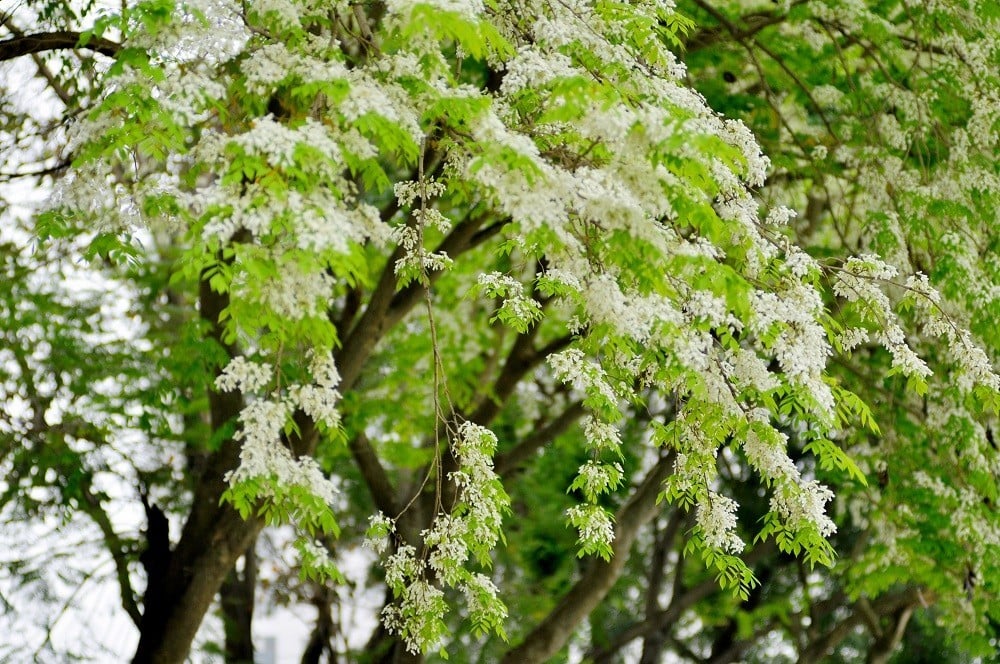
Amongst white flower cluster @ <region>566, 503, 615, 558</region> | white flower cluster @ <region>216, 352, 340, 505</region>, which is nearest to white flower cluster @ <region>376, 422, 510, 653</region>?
white flower cluster @ <region>566, 503, 615, 558</region>

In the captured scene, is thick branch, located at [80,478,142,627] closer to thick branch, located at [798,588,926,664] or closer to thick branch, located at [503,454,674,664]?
thick branch, located at [503,454,674,664]

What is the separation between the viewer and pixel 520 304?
494cm

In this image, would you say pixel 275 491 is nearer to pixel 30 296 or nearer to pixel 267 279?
pixel 267 279

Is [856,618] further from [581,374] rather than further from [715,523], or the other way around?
[581,374]

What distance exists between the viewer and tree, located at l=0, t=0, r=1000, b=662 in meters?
4.23

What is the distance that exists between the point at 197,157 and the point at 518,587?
905 cm

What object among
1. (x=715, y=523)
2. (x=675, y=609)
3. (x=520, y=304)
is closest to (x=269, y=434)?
(x=520, y=304)

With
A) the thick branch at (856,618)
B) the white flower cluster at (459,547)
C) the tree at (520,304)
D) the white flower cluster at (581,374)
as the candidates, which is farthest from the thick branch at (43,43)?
the thick branch at (856,618)

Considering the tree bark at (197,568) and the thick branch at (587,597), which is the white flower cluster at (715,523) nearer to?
the tree bark at (197,568)

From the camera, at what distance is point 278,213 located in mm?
3809

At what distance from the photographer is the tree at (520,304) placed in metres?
4.23

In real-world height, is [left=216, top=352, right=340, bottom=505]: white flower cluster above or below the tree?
below

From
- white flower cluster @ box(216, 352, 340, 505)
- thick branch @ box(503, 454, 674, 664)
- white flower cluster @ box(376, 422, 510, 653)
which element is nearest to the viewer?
white flower cluster @ box(216, 352, 340, 505)

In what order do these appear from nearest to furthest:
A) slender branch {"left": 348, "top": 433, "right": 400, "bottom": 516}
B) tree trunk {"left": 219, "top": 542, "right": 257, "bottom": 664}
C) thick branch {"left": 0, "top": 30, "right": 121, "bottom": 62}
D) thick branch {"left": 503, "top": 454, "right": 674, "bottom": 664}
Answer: thick branch {"left": 0, "top": 30, "right": 121, "bottom": 62} → thick branch {"left": 503, "top": 454, "right": 674, "bottom": 664} → slender branch {"left": 348, "top": 433, "right": 400, "bottom": 516} → tree trunk {"left": 219, "top": 542, "right": 257, "bottom": 664}
